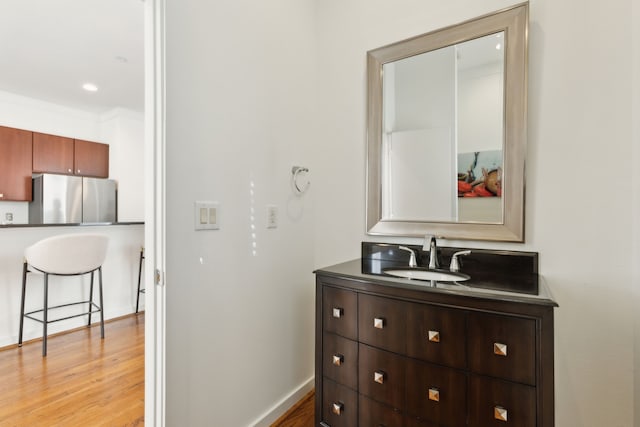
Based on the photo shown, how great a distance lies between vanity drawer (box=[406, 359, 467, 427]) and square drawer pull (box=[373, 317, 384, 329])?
0.52 feet

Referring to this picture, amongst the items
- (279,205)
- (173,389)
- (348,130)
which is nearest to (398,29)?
(348,130)

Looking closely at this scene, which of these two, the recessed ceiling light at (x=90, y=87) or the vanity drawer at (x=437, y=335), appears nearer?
the vanity drawer at (x=437, y=335)

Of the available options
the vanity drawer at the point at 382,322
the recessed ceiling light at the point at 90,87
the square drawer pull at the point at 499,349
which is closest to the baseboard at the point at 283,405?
the vanity drawer at the point at 382,322

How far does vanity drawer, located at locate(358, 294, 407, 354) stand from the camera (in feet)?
3.86

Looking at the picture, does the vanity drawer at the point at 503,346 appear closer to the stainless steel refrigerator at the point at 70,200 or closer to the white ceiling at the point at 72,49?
the white ceiling at the point at 72,49

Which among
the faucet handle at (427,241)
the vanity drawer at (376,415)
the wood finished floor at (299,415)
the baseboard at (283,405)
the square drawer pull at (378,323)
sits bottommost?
the wood finished floor at (299,415)

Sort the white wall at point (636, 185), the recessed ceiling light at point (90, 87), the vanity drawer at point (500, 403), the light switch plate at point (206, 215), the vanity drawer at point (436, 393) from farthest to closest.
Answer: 1. the recessed ceiling light at point (90, 87)
2. the light switch plate at point (206, 215)
3. the white wall at point (636, 185)
4. the vanity drawer at point (436, 393)
5. the vanity drawer at point (500, 403)

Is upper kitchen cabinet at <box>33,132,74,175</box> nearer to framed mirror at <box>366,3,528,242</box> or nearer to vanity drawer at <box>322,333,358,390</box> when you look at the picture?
framed mirror at <box>366,3,528,242</box>

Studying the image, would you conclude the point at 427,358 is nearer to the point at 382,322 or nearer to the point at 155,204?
the point at 382,322

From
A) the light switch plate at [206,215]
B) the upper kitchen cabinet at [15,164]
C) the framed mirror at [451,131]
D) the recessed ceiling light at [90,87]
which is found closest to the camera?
the light switch plate at [206,215]

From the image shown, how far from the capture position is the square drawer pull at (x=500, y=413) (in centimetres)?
98

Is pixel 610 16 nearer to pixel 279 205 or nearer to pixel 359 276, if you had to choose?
→ pixel 359 276

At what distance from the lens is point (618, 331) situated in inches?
47.7

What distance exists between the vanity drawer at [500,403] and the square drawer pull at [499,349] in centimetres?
9
